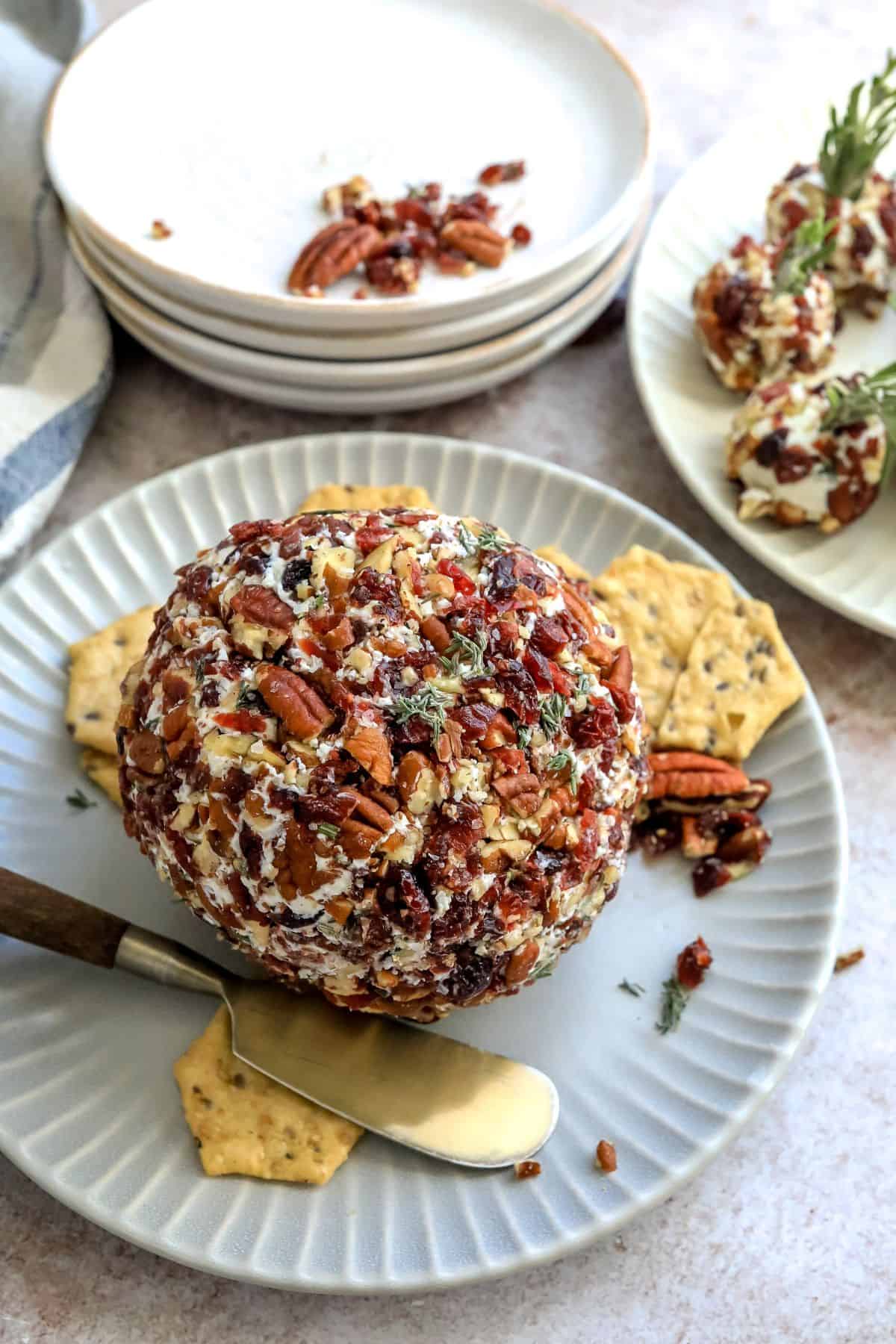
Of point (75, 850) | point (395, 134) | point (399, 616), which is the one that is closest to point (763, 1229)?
point (399, 616)

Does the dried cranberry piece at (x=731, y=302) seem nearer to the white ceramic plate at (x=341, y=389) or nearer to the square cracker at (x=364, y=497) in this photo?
the white ceramic plate at (x=341, y=389)

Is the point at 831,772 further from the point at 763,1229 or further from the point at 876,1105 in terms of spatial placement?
the point at 763,1229

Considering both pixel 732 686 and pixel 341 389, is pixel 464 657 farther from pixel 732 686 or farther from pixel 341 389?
pixel 341 389

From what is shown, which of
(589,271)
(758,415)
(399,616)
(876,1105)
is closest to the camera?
(399,616)

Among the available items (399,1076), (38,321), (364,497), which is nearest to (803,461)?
(364,497)

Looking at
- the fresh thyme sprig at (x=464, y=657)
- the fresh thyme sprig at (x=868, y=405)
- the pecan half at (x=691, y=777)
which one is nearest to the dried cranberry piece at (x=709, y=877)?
the pecan half at (x=691, y=777)

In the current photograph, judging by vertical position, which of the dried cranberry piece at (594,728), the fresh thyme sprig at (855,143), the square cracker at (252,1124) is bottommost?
the square cracker at (252,1124)

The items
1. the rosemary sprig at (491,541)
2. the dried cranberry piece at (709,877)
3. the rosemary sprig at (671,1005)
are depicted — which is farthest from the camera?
the dried cranberry piece at (709,877)
